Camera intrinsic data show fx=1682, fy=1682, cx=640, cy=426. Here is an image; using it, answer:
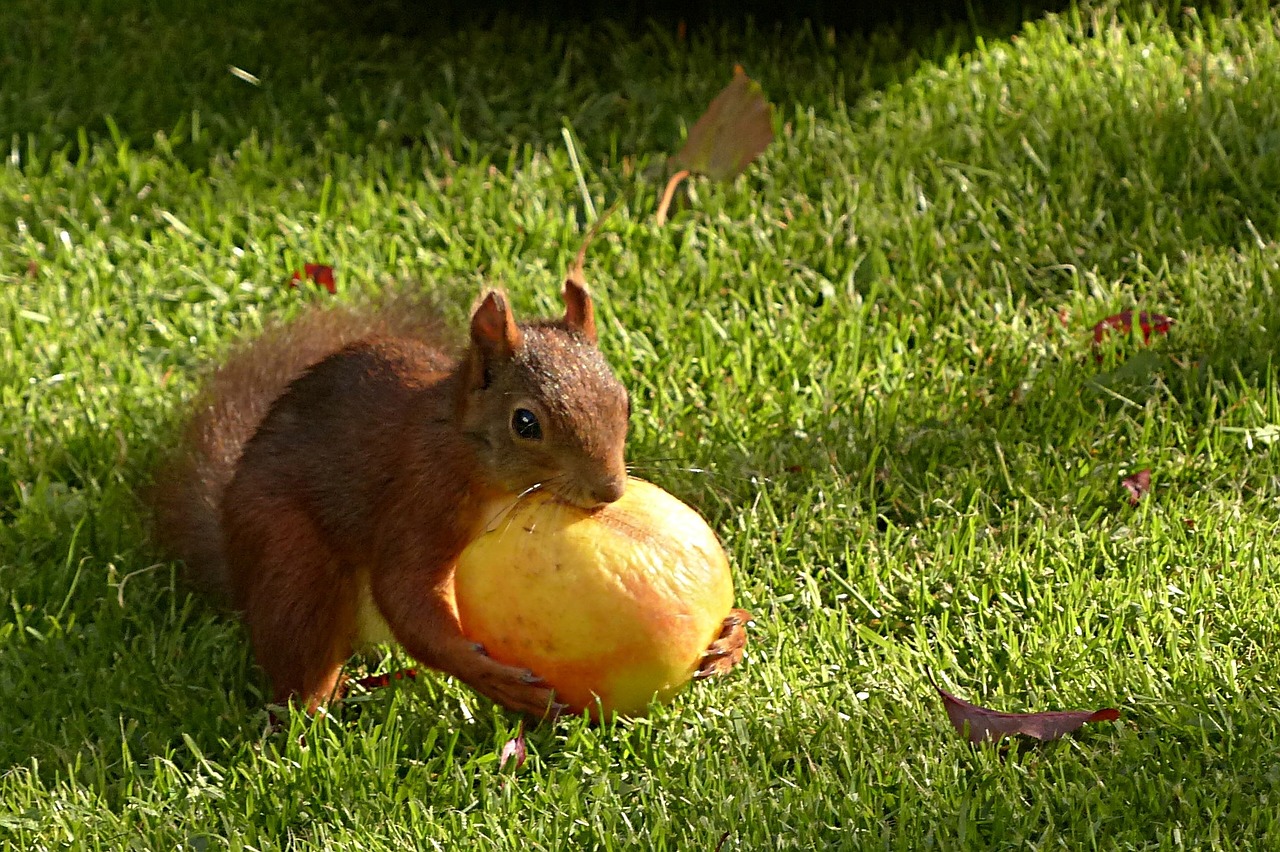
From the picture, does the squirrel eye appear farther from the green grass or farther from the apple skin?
the green grass

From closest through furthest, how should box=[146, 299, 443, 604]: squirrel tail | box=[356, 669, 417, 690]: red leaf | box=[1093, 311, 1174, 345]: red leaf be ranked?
box=[356, 669, 417, 690]: red leaf
box=[146, 299, 443, 604]: squirrel tail
box=[1093, 311, 1174, 345]: red leaf

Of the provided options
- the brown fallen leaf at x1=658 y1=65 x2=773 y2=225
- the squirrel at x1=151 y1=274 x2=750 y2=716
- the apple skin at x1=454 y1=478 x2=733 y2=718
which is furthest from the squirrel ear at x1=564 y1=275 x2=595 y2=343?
the brown fallen leaf at x1=658 y1=65 x2=773 y2=225

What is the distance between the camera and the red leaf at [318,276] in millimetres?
3979

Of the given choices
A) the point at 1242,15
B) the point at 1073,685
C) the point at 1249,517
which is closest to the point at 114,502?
the point at 1073,685

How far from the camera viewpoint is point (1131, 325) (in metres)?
3.58

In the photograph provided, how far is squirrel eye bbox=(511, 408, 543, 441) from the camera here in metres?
2.43

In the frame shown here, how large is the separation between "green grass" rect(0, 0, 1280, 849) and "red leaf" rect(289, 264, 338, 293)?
45 mm

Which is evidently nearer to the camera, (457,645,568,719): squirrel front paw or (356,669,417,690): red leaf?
(457,645,568,719): squirrel front paw

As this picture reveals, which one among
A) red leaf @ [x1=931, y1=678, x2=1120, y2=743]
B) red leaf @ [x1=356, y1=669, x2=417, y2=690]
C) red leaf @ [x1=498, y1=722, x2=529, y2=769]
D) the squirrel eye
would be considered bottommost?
red leaf @ [x1=356, y1=669, x2=417, y2=690]

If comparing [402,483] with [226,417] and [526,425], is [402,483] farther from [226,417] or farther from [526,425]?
[226,417]

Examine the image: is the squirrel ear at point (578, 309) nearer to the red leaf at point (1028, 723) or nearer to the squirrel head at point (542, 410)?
the squirrel head at point (542, 410)

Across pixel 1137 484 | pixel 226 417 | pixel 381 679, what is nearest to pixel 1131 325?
pixel 1137 484

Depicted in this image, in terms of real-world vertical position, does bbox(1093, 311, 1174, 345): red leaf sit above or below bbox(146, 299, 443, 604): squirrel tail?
below

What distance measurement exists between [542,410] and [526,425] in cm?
4
